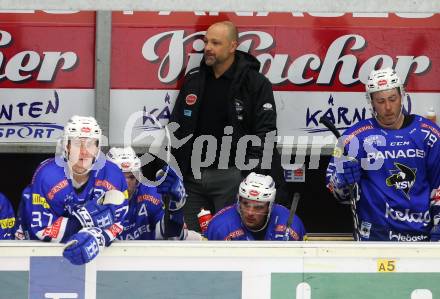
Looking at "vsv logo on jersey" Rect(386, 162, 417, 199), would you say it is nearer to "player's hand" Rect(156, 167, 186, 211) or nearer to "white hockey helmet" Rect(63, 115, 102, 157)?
"player's hand" Rect(156, 167, 186, 211)

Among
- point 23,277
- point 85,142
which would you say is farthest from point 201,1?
point 23,277

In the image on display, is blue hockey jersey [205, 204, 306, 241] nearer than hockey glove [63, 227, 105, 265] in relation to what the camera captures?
No

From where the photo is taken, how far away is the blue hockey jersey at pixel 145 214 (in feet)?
21.8

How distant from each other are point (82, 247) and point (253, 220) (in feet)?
5.04

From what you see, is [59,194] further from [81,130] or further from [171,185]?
[171,185]

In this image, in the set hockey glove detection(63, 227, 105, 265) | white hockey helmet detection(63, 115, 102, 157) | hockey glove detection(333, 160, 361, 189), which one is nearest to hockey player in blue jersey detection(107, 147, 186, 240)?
white hockey helmet detection(63, 115, 102, 157)

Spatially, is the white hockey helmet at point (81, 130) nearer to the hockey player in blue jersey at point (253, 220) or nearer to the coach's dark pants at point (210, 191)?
the hockey player in blue jersey at point (253, 220)

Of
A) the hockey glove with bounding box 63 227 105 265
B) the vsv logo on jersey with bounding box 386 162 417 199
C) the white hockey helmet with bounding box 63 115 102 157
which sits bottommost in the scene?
the hockey glove with bounding box 63 227 105 265

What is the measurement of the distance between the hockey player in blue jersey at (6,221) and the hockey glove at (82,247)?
3.69 ft

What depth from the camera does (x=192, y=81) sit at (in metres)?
7.38

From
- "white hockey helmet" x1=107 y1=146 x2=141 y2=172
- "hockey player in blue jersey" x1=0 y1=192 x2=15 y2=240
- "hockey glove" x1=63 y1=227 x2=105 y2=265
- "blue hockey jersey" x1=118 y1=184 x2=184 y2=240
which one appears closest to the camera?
"hockey glove" x1=63 y1=227 x2=105 y2=265

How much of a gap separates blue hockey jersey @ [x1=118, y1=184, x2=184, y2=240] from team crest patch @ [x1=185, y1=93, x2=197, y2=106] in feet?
2.54

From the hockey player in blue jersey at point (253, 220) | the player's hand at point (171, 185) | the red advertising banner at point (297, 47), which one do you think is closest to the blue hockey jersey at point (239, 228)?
the hockey player in blue jersey at point (253, 220)

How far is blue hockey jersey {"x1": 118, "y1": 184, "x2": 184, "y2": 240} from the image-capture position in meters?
6.66
